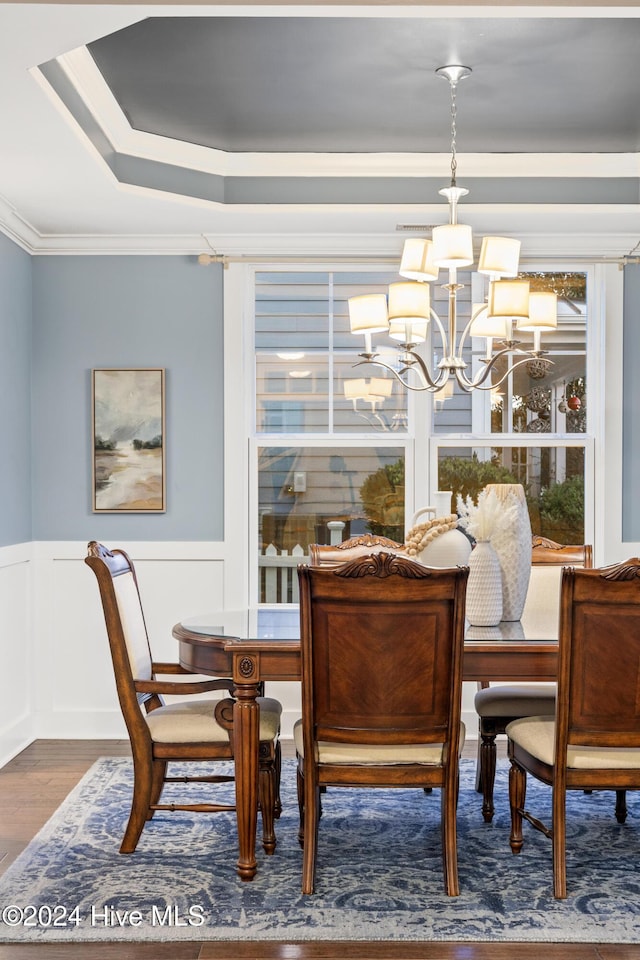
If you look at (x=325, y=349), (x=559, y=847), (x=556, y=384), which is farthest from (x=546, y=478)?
(x=559, y=847)

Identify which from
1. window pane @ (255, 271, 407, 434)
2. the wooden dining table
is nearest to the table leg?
the wooden dining table

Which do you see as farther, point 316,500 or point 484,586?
point 316,500

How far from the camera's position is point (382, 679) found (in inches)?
105

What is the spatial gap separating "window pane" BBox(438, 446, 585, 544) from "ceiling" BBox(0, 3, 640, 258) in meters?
1.06

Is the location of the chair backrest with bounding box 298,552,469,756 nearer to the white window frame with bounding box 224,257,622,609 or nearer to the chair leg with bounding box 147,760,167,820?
the chair leg with bounding box 147,760,167,820

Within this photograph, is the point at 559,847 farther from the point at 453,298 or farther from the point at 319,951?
the point at 453,298

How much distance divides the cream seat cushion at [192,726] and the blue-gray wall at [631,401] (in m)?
2.50

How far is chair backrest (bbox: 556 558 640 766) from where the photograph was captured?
2607mm

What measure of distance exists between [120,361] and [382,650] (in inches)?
106

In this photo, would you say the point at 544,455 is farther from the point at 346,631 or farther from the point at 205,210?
the point at 346,631

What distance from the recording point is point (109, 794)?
3.72m

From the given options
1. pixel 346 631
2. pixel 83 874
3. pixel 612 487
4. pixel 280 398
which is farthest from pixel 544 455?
pixel 83 874

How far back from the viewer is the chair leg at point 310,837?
2.70 metres

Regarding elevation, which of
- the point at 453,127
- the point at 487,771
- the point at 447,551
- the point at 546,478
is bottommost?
the point at 487,771
